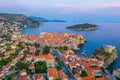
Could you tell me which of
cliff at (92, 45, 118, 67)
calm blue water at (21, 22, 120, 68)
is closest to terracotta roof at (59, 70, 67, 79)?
cliff at (92, 45, 118, 67)

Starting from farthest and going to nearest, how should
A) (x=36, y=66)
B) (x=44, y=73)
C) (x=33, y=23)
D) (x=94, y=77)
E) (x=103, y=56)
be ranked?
(x=33, y=23), (x=103, y=56), (x=36, y=66), (x=44, y=73), (x=94, y=77)

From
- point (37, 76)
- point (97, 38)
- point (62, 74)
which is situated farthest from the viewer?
point (97, 38)

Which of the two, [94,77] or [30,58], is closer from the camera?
[94,77]

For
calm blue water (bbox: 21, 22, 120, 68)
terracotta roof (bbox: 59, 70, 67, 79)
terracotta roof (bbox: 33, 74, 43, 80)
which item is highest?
terracotta roof (bbox: 59, 70, 67, 79)

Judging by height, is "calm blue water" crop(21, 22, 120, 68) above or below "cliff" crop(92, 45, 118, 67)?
below

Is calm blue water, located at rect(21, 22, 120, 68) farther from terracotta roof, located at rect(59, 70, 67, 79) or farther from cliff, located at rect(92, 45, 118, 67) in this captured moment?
terracotta roof, located at rect(59, 70, 67, 79)

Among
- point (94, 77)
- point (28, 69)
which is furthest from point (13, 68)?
point (94, 77)

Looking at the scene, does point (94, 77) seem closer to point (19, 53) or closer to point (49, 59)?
point (49, 59)

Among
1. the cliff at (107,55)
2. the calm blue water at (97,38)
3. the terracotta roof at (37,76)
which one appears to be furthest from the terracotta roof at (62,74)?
the calm blue water at (97,38)

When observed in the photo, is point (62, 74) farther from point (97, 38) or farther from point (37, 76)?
point (97, 38)

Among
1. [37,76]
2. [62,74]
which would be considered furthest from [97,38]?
[37,76]

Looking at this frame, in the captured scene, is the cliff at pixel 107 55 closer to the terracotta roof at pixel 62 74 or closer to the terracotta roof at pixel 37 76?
the terracotta roof at pixel 62 74
